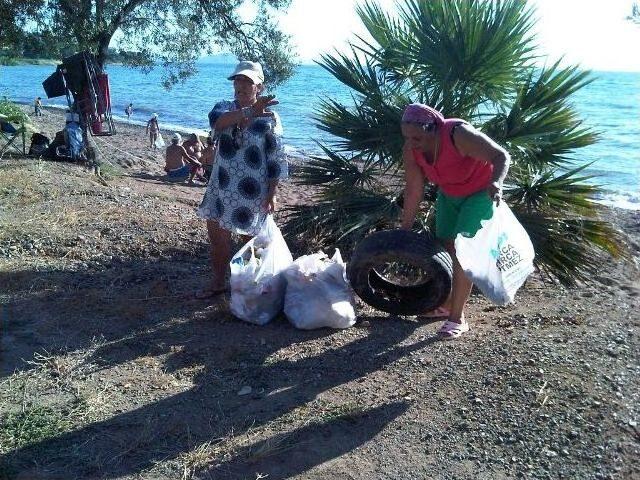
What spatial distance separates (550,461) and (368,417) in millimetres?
827

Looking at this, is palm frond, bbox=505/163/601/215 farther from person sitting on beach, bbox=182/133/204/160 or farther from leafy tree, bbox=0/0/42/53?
person sitting on beach, bbox=182/133/204/160

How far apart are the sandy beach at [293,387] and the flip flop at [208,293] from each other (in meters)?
0.09

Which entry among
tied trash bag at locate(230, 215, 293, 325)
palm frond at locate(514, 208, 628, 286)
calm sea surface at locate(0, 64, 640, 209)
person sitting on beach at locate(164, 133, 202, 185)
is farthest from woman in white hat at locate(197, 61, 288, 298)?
person sitting on beach at locate(164, 133, 202, 185)

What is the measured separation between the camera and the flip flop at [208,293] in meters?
4.94

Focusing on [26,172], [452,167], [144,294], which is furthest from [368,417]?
[26,172]

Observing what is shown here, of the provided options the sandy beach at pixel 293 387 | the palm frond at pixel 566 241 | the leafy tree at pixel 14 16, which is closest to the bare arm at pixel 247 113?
the sandy beach at pixel 293 387

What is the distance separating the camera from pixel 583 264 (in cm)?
526

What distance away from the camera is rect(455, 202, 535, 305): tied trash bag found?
12.6ft

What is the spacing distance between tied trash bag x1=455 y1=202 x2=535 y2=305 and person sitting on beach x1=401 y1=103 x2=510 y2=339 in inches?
2.8

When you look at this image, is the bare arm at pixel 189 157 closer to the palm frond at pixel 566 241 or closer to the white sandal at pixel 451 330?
the palm frond at pixel 566 241

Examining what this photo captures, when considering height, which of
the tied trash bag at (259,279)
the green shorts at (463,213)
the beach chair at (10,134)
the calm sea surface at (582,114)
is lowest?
the calm sea surface at (582,114)

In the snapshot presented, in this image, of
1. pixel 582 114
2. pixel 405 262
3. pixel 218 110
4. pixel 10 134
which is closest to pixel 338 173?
pixel 218 110

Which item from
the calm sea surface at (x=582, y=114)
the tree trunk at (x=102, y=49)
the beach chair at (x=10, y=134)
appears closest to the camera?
the tree trunk at (x=102, y=49)

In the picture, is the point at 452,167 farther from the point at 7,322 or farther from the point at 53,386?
the point at 7,322
